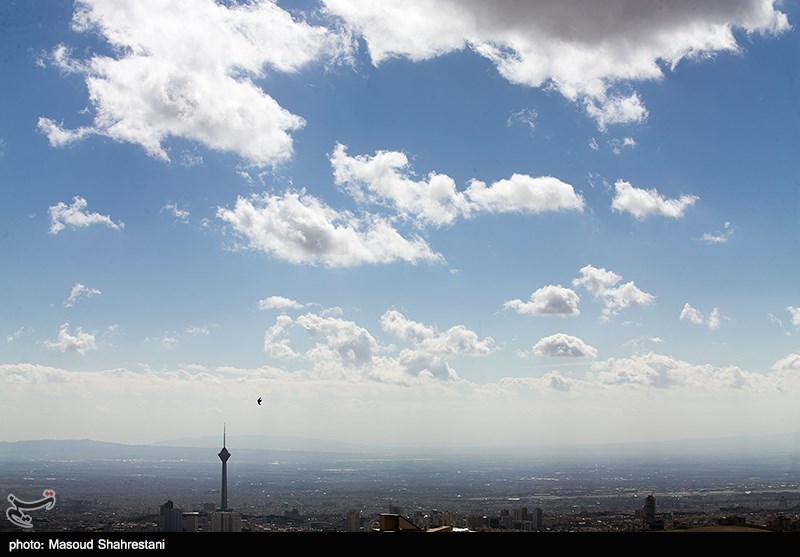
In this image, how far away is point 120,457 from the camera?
3900 inches

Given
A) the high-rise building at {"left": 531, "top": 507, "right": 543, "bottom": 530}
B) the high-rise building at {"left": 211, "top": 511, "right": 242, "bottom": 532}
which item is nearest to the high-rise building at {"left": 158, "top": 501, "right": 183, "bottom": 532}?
the high-rise building at {"left": 211, "top": 511, "right": 242, "bottom": 532}

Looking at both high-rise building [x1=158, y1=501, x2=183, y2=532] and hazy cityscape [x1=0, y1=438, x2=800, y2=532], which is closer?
high-rise building [x1=158, y1=501, x2=183, y2=532]

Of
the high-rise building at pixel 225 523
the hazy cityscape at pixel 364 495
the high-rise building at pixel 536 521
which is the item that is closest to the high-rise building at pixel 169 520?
the hazy cityscape at pixel 364 495

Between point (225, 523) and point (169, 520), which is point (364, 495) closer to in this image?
point (169, 520)

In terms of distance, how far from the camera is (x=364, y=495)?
62.4m

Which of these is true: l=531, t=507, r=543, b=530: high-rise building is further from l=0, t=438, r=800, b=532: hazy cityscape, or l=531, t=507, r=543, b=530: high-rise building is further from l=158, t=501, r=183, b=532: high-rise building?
l=158, t=501, r=183, b=532: high-rise building

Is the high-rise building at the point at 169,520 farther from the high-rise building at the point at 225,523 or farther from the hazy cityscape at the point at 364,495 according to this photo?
the high-rise building at the point at 225,523

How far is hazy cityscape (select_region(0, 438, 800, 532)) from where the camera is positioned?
91.7ft

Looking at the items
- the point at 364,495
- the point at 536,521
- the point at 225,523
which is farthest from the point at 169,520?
the point at 364,495
